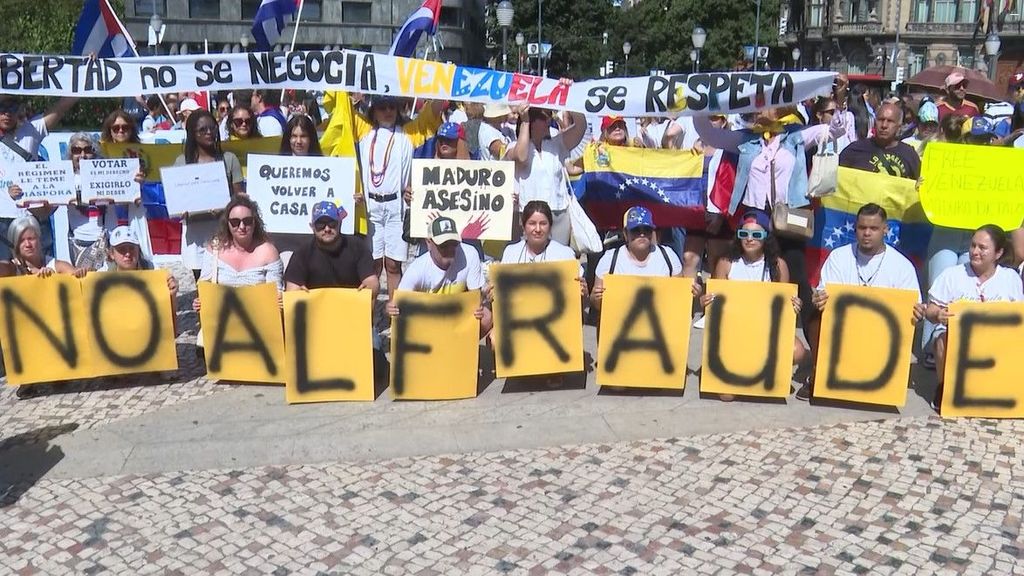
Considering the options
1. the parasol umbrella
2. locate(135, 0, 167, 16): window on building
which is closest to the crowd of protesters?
the parasol umbrella

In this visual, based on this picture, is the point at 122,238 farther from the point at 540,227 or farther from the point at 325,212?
the point at 540,227

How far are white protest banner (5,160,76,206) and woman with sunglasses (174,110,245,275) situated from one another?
79 cm

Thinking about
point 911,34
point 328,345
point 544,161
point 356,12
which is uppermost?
point 911,34

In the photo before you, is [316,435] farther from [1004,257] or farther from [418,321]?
[1004,257]

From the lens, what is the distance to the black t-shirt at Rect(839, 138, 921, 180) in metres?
6.89

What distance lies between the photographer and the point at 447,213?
21.2 feet

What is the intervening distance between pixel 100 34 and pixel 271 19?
152cm

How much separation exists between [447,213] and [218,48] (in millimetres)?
51149

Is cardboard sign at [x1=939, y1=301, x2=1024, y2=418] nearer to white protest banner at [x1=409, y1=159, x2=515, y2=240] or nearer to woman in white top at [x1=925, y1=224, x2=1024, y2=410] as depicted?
woman in white top at [x1=925, y1=224, x2=1024, y2=410]

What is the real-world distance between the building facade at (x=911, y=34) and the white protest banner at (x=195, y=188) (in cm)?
5996

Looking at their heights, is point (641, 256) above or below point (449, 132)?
below

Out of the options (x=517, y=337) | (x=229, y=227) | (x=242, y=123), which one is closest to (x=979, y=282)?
→ (x=517, y=337)

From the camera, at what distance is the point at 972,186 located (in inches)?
255

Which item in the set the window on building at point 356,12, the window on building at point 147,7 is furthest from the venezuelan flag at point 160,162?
the window on building at point 356,12
